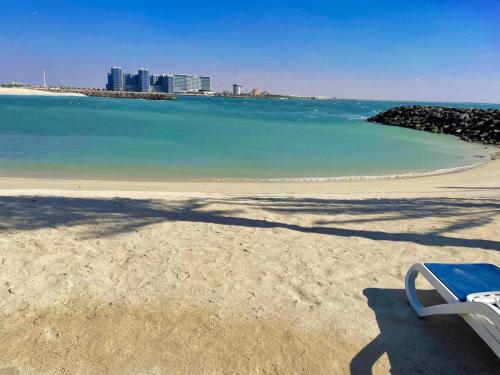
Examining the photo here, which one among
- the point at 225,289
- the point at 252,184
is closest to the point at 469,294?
the point at 225,289

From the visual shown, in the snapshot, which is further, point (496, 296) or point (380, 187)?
point (380, 187)

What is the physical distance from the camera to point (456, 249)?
15.9 feet

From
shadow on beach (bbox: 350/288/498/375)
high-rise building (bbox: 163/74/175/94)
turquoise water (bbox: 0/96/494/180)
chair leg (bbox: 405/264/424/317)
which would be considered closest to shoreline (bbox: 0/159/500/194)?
turquoise water (bbox: 0/96/494/180)

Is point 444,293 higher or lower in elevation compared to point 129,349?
higher

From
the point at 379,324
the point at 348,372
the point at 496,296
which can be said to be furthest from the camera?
the point at 379,324

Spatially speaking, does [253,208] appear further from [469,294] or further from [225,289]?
[469,294]

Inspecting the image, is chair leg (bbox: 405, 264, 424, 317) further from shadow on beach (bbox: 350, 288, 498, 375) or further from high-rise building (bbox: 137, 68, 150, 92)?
high-rise building (bbox: 137, 68, 150, 92)

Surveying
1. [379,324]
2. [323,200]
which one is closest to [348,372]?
[379,324]

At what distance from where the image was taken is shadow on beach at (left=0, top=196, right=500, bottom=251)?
5.16 m

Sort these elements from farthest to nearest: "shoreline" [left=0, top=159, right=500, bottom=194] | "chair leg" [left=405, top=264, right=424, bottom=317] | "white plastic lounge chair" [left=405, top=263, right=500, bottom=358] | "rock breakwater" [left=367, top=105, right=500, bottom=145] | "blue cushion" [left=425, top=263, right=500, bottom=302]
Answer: "rock breakwater" [left=367, top=105, right=500, bottom=145] < "shoreline" [left=0, top=159, right=500, bottom=194] < "chair leg" [left=405, top=264, right=424, bottom=317] < "blue cushion" [left=425, top=263, right=500, bottom=302] < "white plastic lounge chair" [left=405, top=263, right=500, bottom=358]

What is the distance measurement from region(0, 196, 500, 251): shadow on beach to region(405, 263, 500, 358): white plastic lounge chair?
1.56 meters

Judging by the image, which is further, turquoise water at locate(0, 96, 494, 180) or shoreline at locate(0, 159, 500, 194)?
turquoise water at locate(0, 96, 494, 180)

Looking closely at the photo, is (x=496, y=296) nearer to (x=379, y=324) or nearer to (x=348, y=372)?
(x=379, y=324)

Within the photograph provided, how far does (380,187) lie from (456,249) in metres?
7.07
